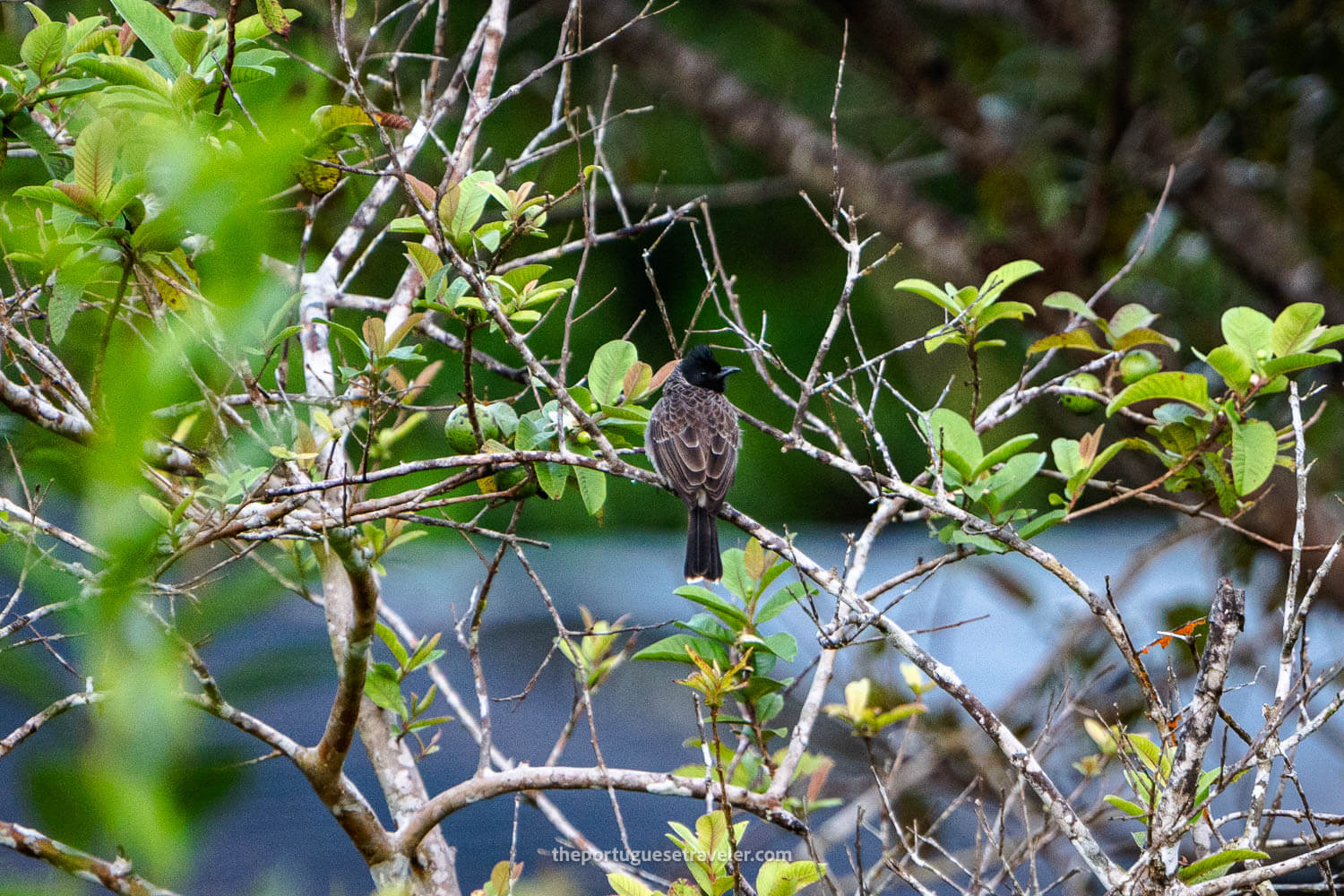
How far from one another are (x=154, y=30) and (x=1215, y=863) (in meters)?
2.07

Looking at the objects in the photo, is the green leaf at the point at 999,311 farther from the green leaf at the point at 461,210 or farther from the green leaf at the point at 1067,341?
the green leaf at the point at 461,210

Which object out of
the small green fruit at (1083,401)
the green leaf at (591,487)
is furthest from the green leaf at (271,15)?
the small green fruit at (1083,401)

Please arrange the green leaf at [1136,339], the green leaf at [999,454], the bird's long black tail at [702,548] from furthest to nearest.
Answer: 1. the bird's long black tail at [702,548]
2. the green leaf at [1136,339]
3. the green leaf at [999,454]

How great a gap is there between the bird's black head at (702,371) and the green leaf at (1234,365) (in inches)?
93.7

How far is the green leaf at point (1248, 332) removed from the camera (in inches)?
81.2

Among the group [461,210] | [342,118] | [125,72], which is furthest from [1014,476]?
[125,72]

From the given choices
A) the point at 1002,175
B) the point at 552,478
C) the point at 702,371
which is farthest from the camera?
the point at 1002,175

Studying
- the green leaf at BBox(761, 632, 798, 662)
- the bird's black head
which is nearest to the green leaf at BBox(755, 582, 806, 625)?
the green leaf at BBox(761, 632, 798, 662)

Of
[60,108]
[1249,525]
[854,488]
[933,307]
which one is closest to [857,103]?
[933,307]

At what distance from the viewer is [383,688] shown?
204cm

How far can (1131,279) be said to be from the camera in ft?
17.5

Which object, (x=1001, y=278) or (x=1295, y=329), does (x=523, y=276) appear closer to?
(x=1001, y=278)

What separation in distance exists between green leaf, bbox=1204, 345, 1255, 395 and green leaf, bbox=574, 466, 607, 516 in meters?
1.13

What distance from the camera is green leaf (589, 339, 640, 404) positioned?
207 centimetres
